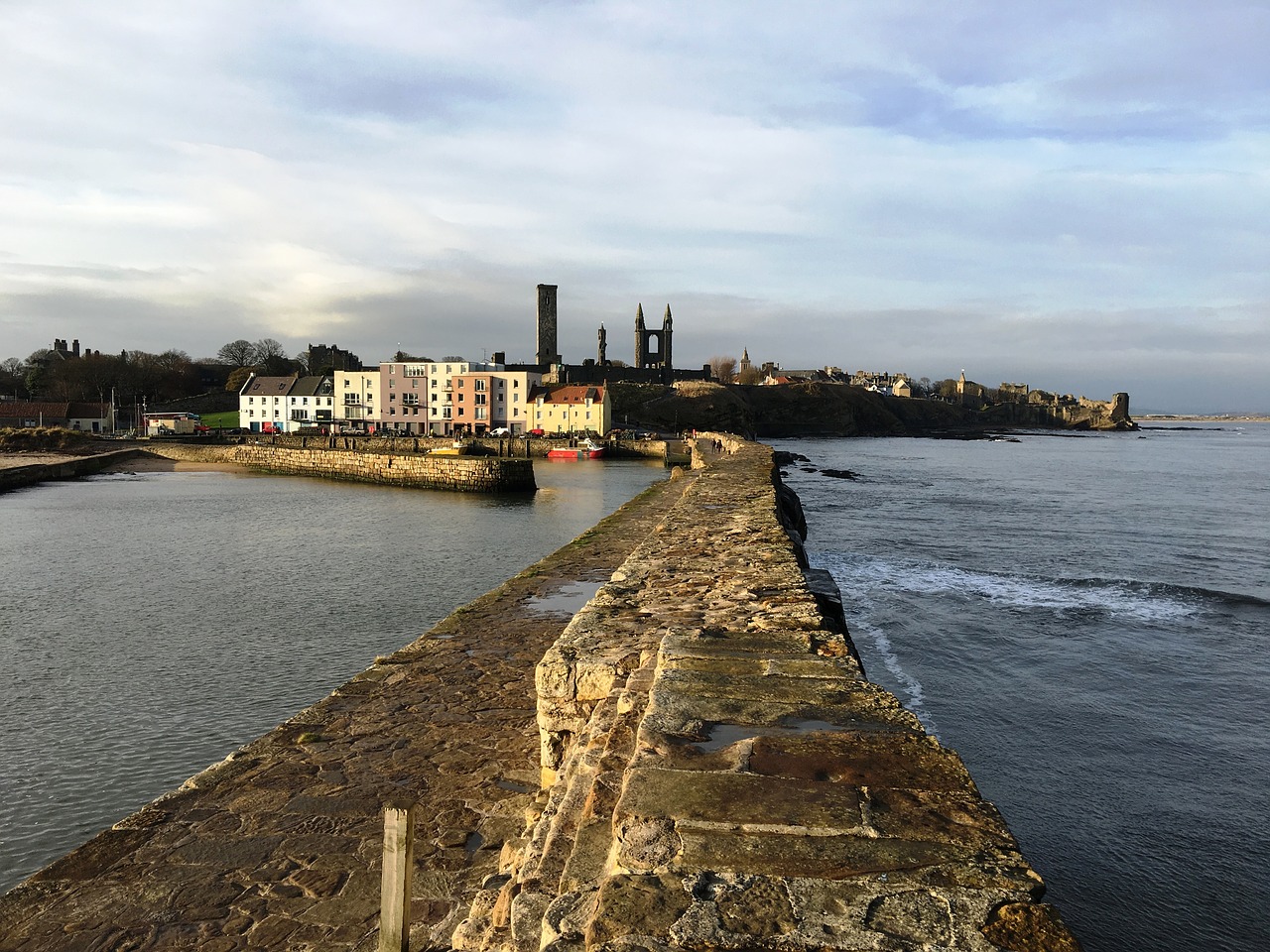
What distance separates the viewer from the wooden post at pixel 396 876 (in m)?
2.95

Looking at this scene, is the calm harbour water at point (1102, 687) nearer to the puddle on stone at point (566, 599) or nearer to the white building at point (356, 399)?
the puddle on stone at point (566, 599)

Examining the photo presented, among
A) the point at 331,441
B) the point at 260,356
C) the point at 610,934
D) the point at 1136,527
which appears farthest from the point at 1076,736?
the point at 260,356

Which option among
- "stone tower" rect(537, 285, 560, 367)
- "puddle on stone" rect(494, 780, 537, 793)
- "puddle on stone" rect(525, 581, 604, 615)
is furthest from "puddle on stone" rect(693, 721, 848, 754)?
"stone tower" rect(537, 285, 560, 367)

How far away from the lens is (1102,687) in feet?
36.2

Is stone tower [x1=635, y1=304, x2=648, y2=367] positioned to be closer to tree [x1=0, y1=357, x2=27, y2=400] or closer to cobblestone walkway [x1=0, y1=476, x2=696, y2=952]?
tree [x1=0, y1=357, x2=27, y2=400]

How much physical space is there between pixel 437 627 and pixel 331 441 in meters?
63.6

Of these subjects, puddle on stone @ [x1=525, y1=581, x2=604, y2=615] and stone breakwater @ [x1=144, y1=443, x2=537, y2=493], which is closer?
puddle on stone @ [x1=525, y1=581, x2=604, y2=615]

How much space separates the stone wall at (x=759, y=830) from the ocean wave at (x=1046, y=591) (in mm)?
12431

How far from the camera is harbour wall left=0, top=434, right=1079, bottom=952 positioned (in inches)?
94.7

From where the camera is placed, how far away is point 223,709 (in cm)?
920

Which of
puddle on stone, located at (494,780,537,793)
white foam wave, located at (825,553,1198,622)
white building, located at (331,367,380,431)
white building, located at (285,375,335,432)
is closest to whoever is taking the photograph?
puddle on stone, located at (494,780,537,793)

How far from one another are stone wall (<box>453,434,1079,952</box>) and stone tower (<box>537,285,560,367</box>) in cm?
12559

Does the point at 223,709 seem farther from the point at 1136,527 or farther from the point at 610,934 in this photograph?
the point at 1136,527

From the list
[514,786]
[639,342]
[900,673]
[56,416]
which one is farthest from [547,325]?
[514,786]
